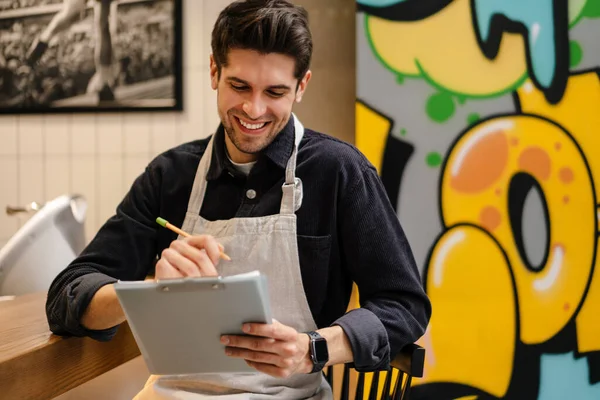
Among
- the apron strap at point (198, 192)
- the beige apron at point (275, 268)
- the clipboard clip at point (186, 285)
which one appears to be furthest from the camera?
the apron strap at point (198, 192)

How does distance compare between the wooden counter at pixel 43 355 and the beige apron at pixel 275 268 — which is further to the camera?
the beige apron at pixel 275 268

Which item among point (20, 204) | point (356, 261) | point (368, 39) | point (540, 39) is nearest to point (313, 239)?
point (356, 261)

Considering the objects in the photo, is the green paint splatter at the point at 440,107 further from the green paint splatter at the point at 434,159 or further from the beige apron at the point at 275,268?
the beige apron at the point at 275,268

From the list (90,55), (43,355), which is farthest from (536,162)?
(90,55)

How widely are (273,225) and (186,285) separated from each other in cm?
42

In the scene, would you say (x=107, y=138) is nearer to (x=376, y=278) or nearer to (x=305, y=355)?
(x=376, y=278)

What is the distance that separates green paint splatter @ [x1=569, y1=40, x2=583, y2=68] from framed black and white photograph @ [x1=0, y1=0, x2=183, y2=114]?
1633 millimetres

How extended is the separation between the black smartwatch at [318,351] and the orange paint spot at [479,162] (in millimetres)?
1181

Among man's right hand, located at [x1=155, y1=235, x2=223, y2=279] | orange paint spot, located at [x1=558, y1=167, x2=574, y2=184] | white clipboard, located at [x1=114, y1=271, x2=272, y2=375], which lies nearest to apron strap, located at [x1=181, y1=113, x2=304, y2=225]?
man's right hand, located at [x1=155, y1=235, x2=223, y2=279]

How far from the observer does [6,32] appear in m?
3.07

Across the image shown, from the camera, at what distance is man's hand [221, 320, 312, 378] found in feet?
3.36

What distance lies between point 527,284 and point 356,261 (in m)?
1.04

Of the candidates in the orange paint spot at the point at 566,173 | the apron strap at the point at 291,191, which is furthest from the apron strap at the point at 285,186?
the orange paint spot at the point at 566,173

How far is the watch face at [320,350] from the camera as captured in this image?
1139 millimetres
